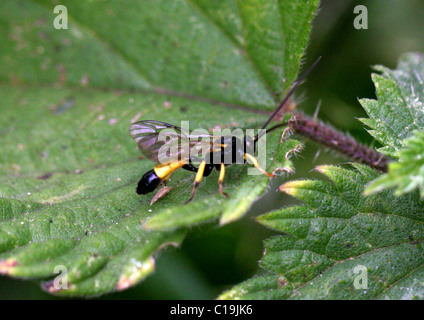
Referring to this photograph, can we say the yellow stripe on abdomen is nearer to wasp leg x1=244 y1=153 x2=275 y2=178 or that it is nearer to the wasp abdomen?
the wasp abdomen

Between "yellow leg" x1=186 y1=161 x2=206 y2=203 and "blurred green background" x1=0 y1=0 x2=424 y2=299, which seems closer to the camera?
"yellow leg" x1=186 y1=161 x2=206 y2=203

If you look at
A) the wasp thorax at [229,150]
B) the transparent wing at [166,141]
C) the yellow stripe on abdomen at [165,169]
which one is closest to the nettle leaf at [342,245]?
the wasp thorax at [229,150]

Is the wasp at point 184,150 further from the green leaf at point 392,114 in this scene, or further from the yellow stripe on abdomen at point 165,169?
the green leaf at point 392,114

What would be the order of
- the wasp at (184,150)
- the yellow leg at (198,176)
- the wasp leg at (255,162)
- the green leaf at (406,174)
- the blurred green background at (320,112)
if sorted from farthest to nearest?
the blurred green background at (320,112)
the wasp at (184,150)
the yellow leg at (198,176)
the wasp leg at (255,162)
the green leaf at (406,174)

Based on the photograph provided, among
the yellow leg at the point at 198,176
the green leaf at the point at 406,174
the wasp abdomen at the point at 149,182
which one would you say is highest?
the green leaf at the point at 406,174

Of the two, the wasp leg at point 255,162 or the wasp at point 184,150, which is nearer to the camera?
the wasp leg at point 255,162

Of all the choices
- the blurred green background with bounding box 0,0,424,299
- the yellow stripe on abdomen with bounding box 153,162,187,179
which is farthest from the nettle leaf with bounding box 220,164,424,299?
the blurred green background with bounding box 0,0,424,299

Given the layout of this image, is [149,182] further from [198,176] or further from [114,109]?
[114,109]

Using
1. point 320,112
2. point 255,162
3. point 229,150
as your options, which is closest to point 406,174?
point 255,162
